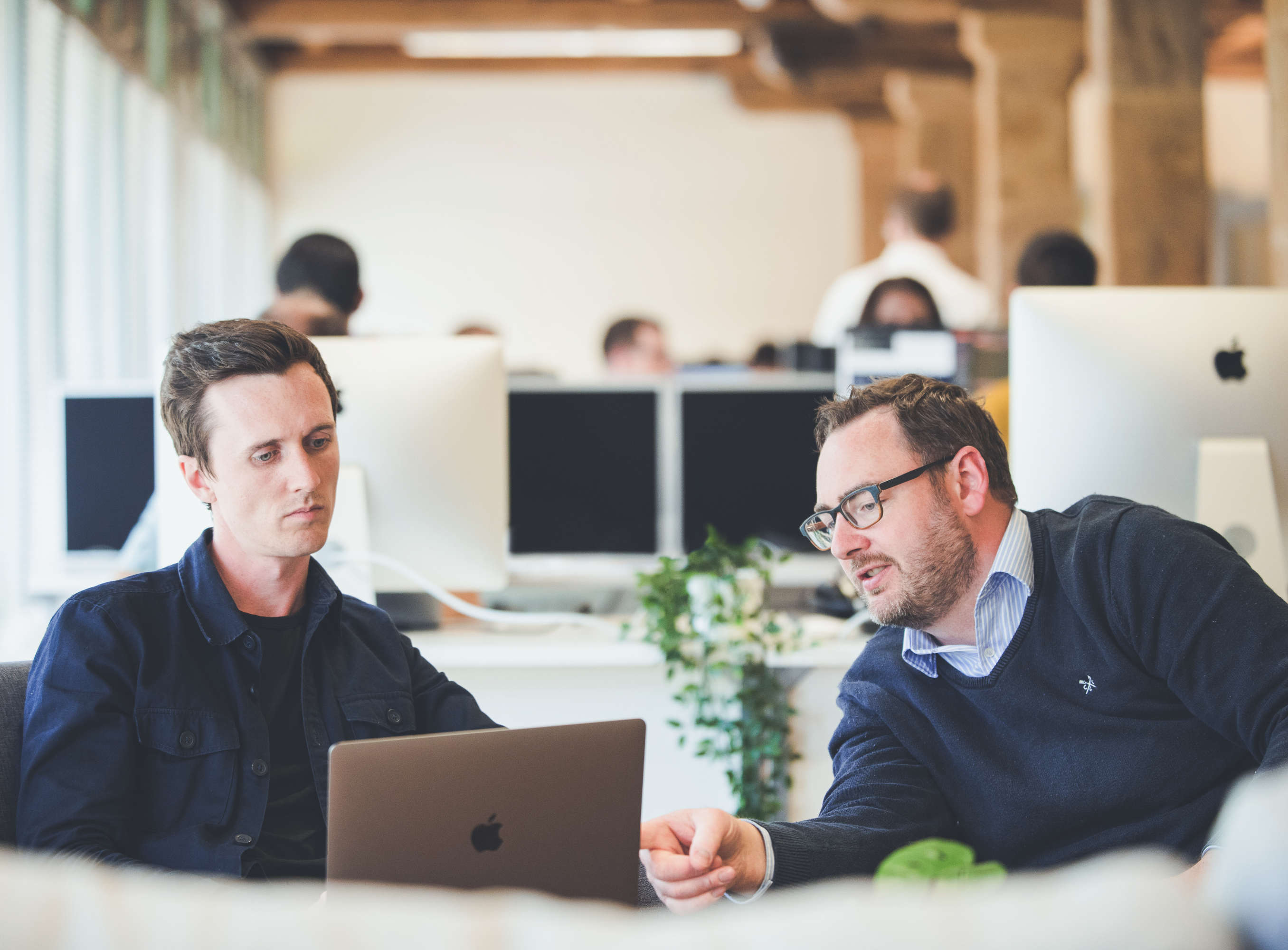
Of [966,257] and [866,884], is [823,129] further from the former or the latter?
[866,884]

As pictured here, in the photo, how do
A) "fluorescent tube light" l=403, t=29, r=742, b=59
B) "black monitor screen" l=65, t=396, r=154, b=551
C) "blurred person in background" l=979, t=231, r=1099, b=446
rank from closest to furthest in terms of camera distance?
"blurred person in background" l=979, t=231, r=1099, b=446 < "black monitor screen" l=65, t=396, r=154, b=551 < "fluorescent tube light" l=403, t=29, r=742, b=59

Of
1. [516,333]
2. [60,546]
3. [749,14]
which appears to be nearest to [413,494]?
[60,546]

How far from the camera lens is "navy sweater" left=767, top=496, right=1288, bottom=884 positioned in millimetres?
1270

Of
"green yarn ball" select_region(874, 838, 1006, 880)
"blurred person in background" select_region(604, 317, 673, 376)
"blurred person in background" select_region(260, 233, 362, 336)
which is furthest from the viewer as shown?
"blurred person in background" select_region(604, 317, 673, 376)

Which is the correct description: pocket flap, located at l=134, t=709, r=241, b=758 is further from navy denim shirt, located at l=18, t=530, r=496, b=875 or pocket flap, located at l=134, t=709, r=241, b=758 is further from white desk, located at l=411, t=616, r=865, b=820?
white desk, located at l=411, t=616, r=865, b=820

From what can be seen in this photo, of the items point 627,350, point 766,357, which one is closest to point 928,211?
point 627,350

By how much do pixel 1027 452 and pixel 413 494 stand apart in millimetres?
1051

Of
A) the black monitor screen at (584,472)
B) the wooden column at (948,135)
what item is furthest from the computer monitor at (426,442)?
the wooden column at (948,135)

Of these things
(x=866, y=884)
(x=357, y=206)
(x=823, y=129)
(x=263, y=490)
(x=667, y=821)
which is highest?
(x=823, y=129)

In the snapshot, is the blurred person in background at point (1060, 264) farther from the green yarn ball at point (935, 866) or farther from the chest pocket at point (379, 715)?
the green yarn ball at point (935, 866)

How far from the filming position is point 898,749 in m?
1.43

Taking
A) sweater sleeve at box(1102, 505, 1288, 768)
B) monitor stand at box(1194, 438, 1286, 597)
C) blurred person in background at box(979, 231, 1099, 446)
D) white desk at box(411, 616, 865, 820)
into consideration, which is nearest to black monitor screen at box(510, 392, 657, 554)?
white desk at box(411, 616, 865, 820)

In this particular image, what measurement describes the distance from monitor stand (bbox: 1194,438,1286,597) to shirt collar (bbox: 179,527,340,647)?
133 centimetres

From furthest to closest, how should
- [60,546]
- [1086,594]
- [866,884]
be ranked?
[60,546] < [1086,594] < [866,884]
